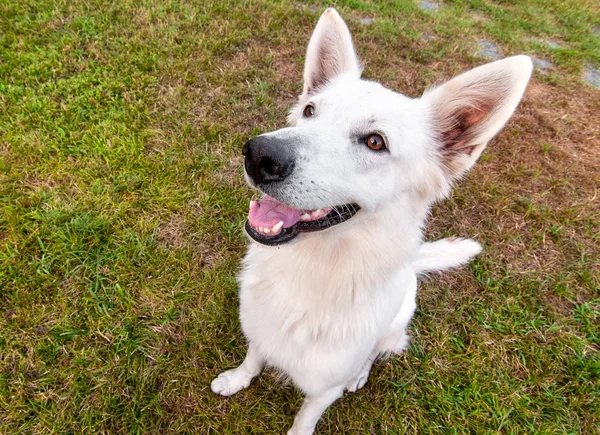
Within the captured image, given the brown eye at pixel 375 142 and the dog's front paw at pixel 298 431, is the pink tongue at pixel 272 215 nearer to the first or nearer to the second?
the brown eye at pixel 375 142

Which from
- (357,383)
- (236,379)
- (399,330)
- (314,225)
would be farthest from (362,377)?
(314,225)

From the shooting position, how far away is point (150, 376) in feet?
7.99

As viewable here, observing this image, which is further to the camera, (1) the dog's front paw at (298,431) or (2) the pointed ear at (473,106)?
(1) the dog's front paw at (298,431)

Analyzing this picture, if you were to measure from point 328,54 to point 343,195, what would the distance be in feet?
3.31

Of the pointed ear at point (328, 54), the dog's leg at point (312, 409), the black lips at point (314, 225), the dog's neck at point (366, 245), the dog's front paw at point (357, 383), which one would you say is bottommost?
the dog's front paw at point (357, 383)

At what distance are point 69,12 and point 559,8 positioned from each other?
30.6 ft

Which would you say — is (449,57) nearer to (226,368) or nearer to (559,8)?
(559,8)

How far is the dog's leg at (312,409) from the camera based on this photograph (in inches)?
80.5

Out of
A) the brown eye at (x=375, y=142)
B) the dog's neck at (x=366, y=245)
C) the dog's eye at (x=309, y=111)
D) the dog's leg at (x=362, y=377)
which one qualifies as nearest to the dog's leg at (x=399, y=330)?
the dog's leg at (x=362, y=377)

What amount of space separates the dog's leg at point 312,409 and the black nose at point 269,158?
4.29 ft

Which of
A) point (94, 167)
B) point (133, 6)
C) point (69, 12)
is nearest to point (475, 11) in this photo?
point (133, 6)

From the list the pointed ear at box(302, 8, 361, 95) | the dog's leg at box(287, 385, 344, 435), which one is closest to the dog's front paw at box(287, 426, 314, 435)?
the dog's leg at box(287, 385, 344, 435)

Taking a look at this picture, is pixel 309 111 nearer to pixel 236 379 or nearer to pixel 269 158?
pixel 269 158

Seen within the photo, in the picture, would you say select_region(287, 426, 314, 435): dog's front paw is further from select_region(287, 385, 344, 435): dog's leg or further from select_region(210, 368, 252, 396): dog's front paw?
select_region(210, 368, 252, 396): dog's front paw
